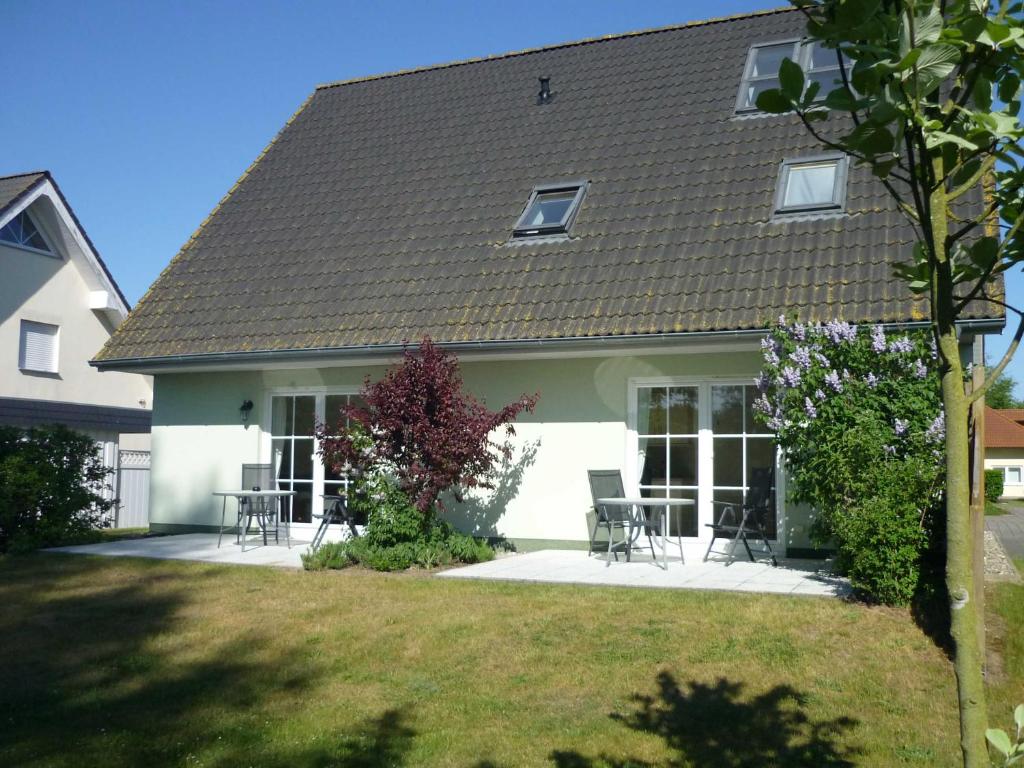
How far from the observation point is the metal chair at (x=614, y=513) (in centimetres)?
1050

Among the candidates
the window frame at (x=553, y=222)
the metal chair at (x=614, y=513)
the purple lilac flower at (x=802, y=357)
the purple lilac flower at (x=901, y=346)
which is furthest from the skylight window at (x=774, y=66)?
the purple lilac flower at (x=901, y=346)

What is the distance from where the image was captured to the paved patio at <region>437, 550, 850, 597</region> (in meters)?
8.69

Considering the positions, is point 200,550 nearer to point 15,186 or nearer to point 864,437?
point 864,437

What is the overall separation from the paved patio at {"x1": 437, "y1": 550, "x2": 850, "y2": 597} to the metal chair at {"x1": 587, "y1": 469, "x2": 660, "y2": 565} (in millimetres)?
216

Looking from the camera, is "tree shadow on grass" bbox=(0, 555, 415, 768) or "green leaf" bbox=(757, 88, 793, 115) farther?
"tree shadow on grass" bbox=(0, 555, 415, 768)

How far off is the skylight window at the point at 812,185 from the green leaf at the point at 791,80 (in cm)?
989

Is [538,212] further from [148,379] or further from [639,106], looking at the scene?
[148,379]

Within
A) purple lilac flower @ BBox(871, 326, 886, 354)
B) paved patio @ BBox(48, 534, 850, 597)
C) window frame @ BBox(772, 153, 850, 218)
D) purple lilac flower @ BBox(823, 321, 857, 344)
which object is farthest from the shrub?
window frame @ BBox(772, 153, 850, 218)

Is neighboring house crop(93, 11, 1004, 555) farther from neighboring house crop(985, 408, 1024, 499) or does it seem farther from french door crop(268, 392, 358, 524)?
neighboring house crop(985, 408, 1024, 499)

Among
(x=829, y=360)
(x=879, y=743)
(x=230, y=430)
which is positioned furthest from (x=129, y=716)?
(x=230, y=430)

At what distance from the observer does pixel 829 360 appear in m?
8.74

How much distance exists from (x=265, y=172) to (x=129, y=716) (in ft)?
40.8

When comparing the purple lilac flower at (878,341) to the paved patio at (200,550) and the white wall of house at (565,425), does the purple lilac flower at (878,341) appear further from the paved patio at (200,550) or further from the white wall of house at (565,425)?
the paved patio at (200,550)

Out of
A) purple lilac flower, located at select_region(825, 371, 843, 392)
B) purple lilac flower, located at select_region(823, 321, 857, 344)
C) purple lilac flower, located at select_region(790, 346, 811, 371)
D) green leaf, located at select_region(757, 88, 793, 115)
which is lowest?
purple lilac flower, located at select_region(825, 371, 843, 392)
